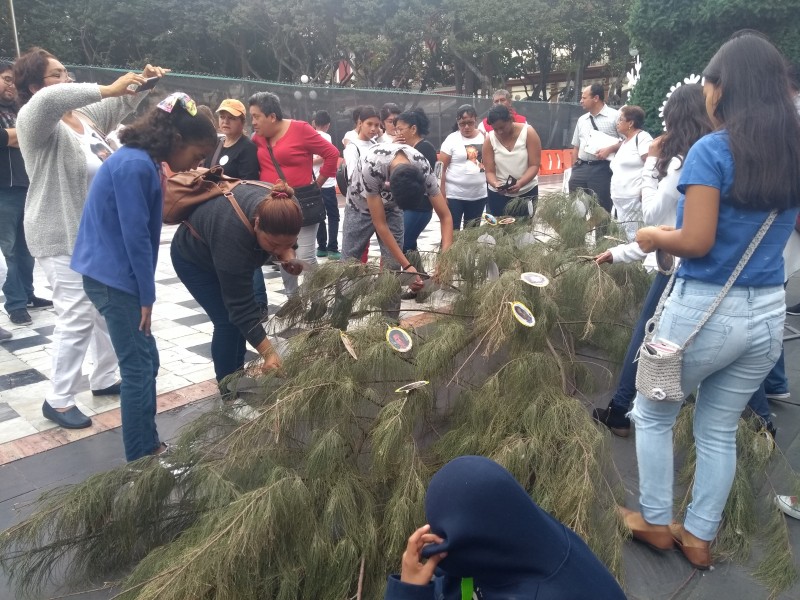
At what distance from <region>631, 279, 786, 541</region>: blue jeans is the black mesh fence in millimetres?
10973

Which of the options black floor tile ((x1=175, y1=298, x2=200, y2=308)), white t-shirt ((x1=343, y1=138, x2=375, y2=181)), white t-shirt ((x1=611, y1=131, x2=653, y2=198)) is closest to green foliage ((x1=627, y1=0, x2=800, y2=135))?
white t-shirt ((x1=611, y1=131, x2=653, y2=198))

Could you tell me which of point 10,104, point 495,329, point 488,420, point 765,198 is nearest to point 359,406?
point 488,420

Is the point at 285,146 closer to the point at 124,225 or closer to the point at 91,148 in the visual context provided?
the point at 91,148

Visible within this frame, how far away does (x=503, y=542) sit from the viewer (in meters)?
1.13

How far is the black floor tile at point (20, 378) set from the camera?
3.64m

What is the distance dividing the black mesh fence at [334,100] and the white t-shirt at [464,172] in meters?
7.68

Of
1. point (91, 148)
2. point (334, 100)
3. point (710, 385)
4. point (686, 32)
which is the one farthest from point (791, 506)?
point (334, 100)

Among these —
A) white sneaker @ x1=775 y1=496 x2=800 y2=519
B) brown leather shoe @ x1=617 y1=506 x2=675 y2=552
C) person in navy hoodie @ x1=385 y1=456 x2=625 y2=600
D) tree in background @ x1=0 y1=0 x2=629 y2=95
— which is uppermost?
tree in background @ x1=0 y1=0 x2=629 y2=95

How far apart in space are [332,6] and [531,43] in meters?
8.82

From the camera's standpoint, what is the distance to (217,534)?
1679 millimetres

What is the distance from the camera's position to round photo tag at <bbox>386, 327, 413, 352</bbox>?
232cm

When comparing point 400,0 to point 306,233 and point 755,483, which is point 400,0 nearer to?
point 306,233

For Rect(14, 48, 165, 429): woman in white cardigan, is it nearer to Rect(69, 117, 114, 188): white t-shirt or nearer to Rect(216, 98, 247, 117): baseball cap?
Rect(69, 117, 114, 188): white t-shirt

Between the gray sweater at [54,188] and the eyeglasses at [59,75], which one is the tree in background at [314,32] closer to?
the eyeglasses at [59,75]
